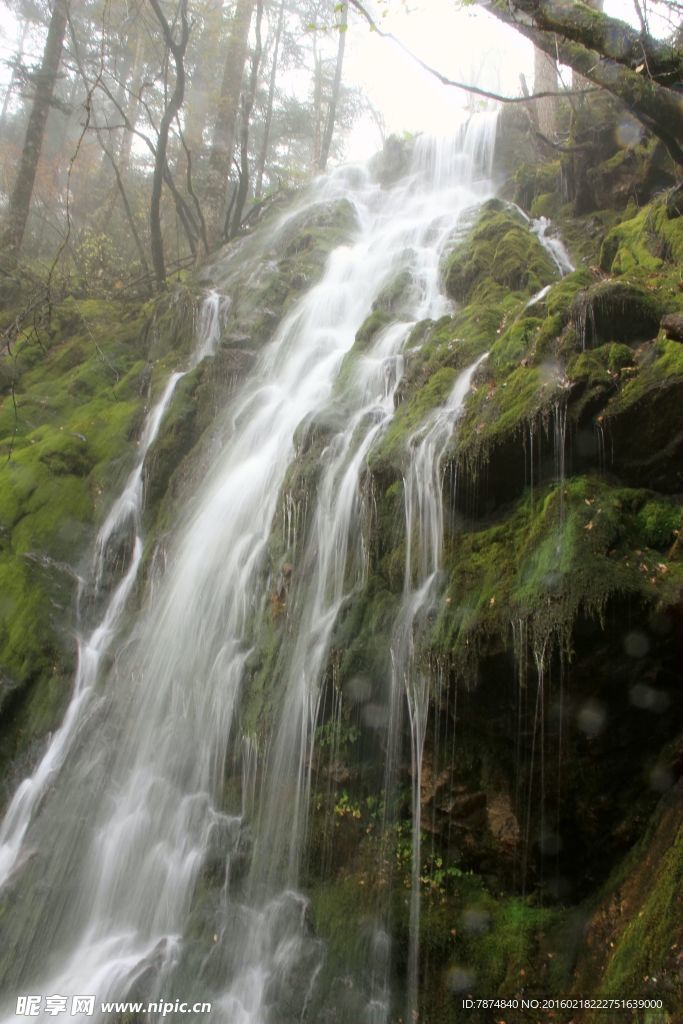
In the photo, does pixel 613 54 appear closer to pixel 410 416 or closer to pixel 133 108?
pixel 410 416

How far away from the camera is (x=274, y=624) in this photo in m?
6.68

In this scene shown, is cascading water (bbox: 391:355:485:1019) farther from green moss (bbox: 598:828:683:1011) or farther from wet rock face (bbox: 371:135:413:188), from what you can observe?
wet rock face (bbox: 371:135:413:188)

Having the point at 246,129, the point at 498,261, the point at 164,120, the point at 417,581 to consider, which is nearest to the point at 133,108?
the point at 246,129

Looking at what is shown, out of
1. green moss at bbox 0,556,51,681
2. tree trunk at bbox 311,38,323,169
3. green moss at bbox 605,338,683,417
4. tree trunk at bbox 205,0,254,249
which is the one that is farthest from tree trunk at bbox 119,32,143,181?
green moss at bbox 605,338,683,417

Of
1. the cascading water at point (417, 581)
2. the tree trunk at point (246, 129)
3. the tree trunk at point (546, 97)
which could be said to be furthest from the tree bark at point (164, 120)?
the cascading water at point (417, 581)

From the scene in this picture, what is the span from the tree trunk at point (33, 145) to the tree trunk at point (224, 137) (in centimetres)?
355

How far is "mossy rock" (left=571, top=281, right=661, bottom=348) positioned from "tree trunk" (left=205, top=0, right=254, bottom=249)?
11.8m

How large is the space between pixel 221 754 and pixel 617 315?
17.3 ft

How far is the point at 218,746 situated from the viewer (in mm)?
6438

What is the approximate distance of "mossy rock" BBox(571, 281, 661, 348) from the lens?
19.6 feet

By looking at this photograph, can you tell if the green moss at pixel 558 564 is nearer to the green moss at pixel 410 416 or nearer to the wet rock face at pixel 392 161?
the green moss at pixel 410 416

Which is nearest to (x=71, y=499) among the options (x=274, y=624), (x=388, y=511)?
(x=274, y=624)

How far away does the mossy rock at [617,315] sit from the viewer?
5.97 m

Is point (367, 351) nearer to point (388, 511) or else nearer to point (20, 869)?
point (388, 511)
